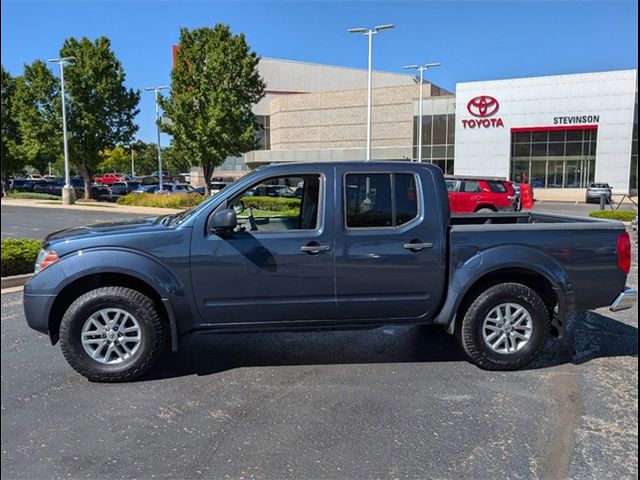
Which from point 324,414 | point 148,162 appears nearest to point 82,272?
point 324,414

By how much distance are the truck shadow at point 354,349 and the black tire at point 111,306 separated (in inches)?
9.1

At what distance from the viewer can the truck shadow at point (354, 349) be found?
489cm

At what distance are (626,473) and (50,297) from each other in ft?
13.9

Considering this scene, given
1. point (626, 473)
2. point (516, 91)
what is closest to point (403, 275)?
point (626, 473)

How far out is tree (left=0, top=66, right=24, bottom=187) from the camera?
3350cm

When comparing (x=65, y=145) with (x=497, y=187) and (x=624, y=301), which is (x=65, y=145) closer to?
(x=497, y=187)

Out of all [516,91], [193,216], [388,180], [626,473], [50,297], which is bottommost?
[626,473]

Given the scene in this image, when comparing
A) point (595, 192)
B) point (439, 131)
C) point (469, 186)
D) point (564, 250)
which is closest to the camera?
point (564, 250)

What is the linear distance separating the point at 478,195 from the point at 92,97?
2470 cm

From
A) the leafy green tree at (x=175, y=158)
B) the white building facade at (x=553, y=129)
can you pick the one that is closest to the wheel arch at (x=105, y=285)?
the leafy green tree at (x=175, y=158)

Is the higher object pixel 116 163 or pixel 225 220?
pixel 116 163

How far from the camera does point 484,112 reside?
45.9 meters

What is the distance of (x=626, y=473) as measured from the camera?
3.14 m

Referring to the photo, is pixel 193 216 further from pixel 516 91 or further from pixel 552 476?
pixel 516 91
